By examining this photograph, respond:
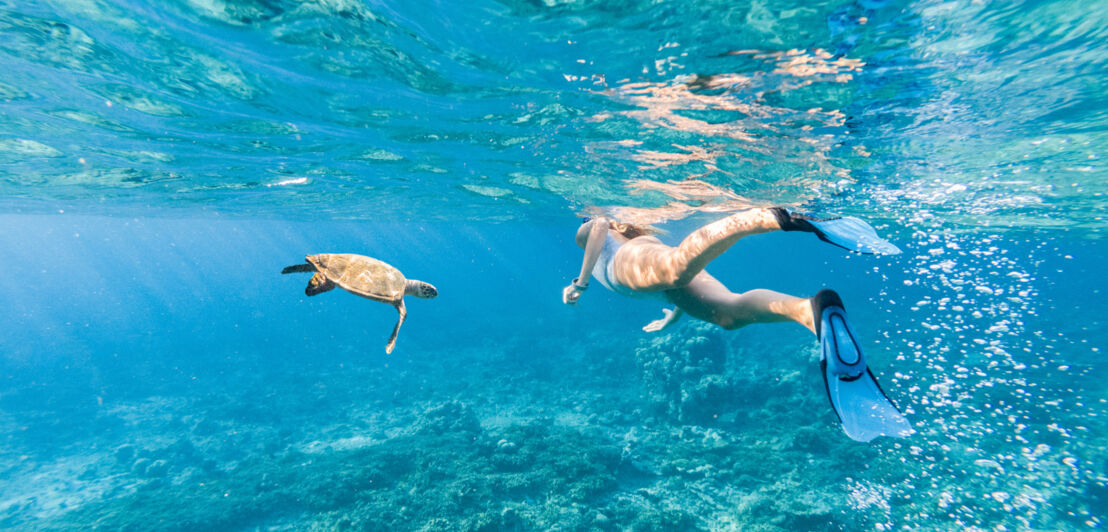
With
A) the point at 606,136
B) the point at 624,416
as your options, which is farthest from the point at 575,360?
the point at 606,136

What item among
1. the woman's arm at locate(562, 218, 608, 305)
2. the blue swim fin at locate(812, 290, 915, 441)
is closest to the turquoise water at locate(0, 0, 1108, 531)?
→ the woman's arm at locate(562, 218, 608, 305)

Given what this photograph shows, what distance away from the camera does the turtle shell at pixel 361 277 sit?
305 cm

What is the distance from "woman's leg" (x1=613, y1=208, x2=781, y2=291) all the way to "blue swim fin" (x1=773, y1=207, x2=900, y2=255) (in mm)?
96

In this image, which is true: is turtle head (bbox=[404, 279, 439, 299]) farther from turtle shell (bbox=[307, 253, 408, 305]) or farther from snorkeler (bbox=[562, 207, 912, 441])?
snorkeler (bbox=[562, 207, 912, 441])

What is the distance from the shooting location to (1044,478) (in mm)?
10953

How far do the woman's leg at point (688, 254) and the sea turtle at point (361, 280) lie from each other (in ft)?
7.61

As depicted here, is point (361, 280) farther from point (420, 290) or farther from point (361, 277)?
point (420, 290)

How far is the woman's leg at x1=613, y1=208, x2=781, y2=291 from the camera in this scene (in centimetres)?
350

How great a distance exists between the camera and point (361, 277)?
310 cm

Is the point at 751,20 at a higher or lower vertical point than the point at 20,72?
higher

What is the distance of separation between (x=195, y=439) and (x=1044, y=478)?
2888 centimetres

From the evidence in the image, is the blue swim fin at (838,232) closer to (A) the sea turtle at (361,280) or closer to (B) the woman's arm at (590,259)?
(A) the sea turtle at (361,280)

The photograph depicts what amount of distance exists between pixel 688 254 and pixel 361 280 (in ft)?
9.13

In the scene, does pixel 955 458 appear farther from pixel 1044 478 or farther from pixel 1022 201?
pixel 1022 201
